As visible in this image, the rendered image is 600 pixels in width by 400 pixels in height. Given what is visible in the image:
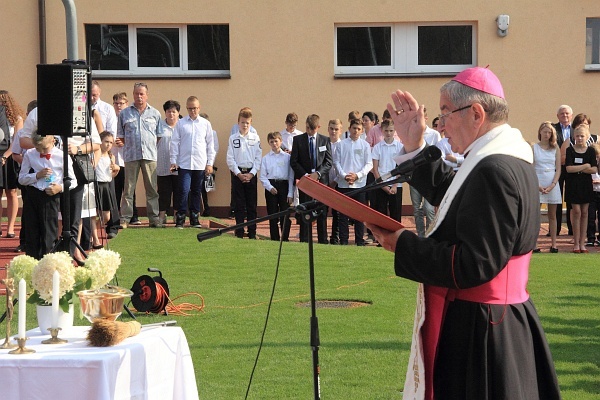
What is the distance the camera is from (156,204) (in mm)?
17016

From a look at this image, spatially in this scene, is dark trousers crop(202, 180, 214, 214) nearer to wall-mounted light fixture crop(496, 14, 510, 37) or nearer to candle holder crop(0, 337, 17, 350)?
wall-mounted light fixture crop(496, 14, 510, 37)

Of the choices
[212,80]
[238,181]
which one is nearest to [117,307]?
[238,181]

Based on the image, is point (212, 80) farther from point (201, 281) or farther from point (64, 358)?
point (64, 358)

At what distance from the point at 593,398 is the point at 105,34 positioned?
16.4 meters

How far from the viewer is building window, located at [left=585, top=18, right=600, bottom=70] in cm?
2212

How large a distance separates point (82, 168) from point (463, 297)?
330 inches

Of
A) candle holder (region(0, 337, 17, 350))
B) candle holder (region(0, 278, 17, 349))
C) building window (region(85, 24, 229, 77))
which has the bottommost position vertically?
candle holder (region(0, 337, 17, 350))

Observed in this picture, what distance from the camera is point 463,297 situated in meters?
4.60

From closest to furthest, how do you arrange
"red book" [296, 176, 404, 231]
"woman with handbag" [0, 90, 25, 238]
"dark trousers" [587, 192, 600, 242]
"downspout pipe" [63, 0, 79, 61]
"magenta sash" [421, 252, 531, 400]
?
1. "red book" [296, 176, 404, 231]
2. "magenta sash" [421, 252, 531, 400]
3. "downspout pipe" [63, 0, 79, 61]
4. "woman with handbag" [0, 90, 25, 238]
5. "dark trousers" [587, 192, 600, 242]

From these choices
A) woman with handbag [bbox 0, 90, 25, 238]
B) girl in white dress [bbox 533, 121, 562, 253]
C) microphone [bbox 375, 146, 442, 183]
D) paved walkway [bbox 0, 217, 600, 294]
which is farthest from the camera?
girl in white dress [bbox 533, 121, 562, 253]

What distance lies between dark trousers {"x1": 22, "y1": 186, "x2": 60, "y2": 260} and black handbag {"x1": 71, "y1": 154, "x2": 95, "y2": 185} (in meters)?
0.47

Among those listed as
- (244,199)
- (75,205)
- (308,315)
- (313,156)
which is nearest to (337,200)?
(308,315)

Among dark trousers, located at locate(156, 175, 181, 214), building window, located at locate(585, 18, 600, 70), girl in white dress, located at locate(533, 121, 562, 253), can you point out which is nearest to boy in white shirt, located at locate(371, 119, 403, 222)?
girl in white dress, located at locate(533, 121, 562, 253)

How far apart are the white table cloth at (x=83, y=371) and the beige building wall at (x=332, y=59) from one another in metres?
16.4
